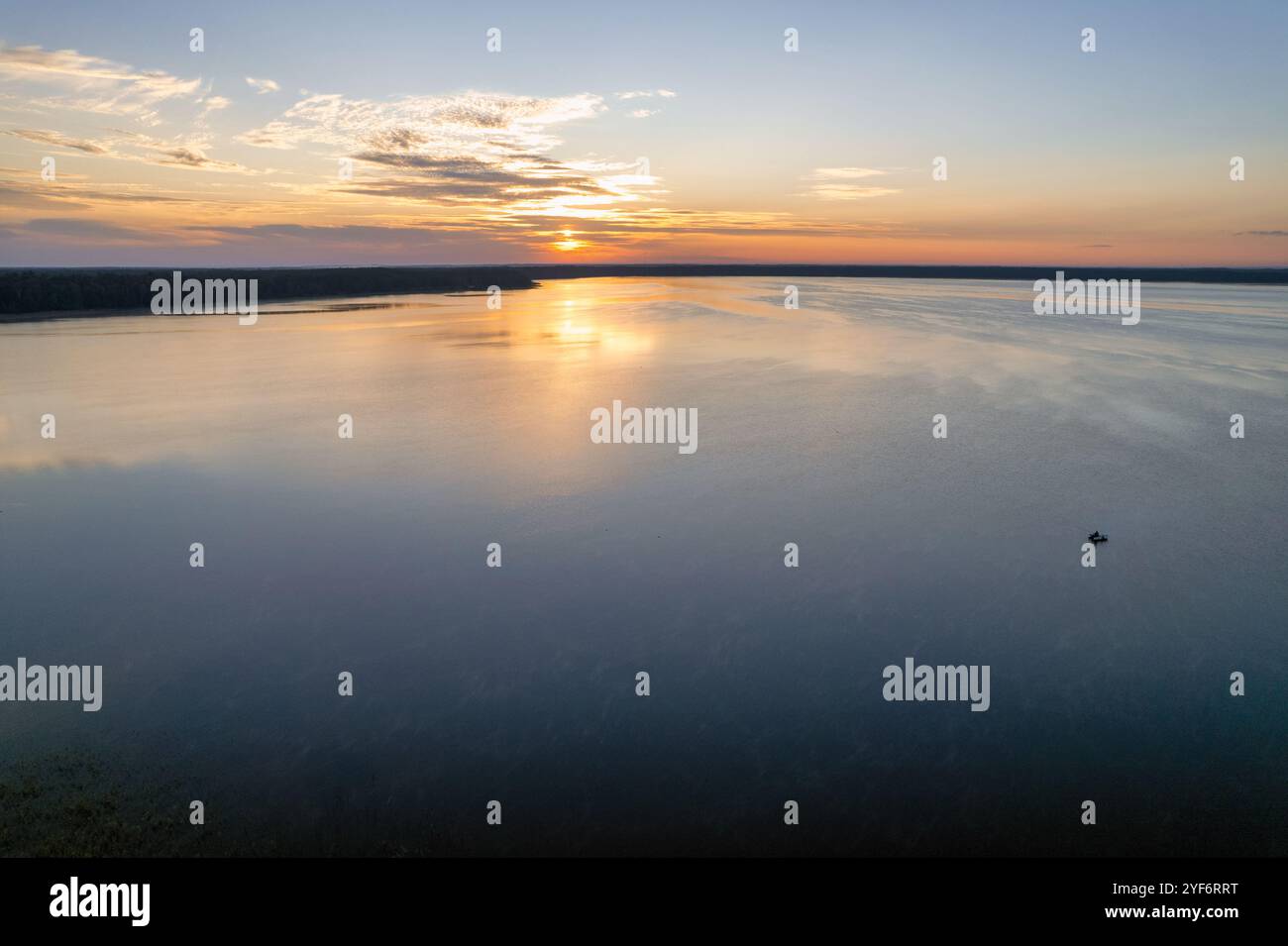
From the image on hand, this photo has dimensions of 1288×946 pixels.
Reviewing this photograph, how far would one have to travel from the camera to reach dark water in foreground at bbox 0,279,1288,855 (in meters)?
6.27

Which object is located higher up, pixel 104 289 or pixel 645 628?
pixel 104 289

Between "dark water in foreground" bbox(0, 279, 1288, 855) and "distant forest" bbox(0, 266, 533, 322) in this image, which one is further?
"distant forest" bbox(0, 266, 533, 322)

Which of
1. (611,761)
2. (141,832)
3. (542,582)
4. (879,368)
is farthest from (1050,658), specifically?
(879,368)

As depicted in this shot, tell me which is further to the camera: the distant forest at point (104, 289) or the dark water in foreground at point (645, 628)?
the distant forest at point (104, 289)

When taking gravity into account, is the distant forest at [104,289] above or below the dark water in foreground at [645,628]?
above

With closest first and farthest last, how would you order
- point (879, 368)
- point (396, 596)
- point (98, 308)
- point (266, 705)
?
1. point (266, 705)
2. point (396, 596)
3. point (879, 368)
4. point (98, 308)

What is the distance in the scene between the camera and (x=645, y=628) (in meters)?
9.22

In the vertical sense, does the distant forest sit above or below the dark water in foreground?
above

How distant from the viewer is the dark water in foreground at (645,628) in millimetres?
6273

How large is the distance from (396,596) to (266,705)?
8.19ft

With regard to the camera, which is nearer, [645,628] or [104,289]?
[645,628]

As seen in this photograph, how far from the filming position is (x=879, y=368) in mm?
29266

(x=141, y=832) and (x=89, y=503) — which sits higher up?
(x=89, y=503)
